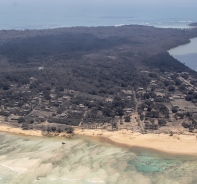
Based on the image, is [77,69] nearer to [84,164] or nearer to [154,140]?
[154,140]

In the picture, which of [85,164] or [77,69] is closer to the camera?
[85,164]

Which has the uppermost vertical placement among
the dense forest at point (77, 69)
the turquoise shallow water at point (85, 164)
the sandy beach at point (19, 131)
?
the dense forest at point (77, 69)

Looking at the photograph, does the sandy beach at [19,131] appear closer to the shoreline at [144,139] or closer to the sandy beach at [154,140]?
the shoreline at [144,139]

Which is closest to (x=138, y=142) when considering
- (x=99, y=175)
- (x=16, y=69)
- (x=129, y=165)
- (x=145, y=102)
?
(x=129, y=165)

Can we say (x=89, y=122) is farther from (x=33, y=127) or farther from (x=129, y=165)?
(x=129, y=165)

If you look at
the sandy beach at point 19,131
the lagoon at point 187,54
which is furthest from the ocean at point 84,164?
the lagoon at point 187,54

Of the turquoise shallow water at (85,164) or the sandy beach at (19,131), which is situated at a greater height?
the sandy beach at (19,131)

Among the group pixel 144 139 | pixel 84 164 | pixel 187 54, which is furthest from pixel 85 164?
pixel 187 54
